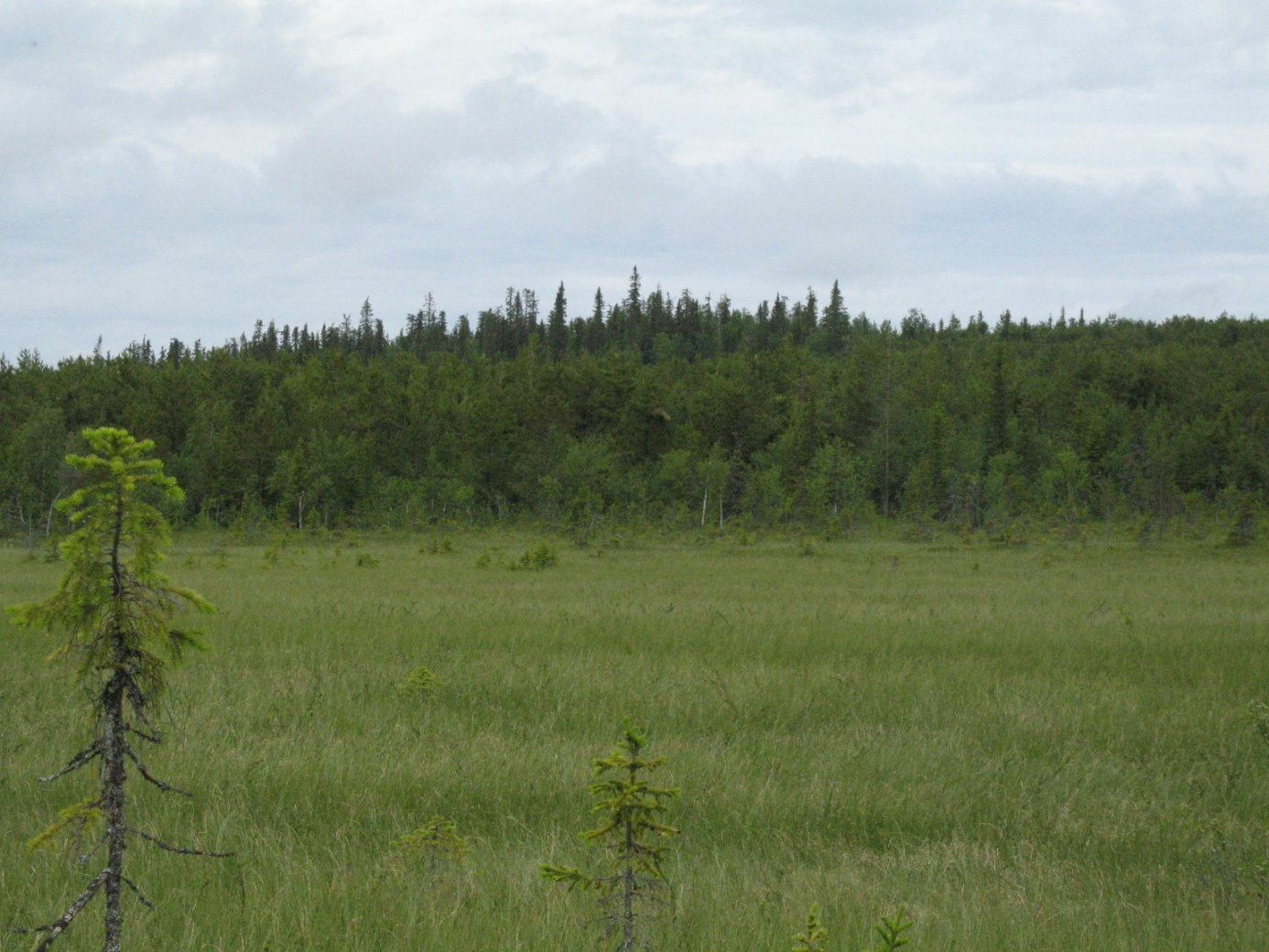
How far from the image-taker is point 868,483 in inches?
2248

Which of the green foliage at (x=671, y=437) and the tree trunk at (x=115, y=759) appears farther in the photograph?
the green foliage at (x=671, y=437)

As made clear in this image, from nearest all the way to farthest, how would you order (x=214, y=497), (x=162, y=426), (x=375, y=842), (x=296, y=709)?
1. (x=375, y=842)
2. (x=296, y=709)
3. (x=214, y=497)
4. (x=162, y=426)

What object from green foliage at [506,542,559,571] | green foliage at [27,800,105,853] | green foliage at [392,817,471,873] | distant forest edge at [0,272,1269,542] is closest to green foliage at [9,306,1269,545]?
distant forest edge at [0,272,1269,542]

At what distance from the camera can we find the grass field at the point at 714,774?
15.0 ft

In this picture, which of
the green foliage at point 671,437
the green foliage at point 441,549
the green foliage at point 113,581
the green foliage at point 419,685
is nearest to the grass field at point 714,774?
the green foliage at point 419,685

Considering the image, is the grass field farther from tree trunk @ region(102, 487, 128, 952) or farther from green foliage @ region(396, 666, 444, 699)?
tree trunk @ region(102, 487, 128, 952)

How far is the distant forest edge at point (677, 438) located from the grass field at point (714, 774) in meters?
26.6

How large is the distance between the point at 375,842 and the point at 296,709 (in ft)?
10.5

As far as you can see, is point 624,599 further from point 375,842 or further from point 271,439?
point 271,439

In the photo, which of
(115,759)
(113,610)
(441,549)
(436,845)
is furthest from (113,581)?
(441,549)

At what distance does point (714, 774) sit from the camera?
686cm

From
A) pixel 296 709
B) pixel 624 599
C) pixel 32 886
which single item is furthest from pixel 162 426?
pixel 32 886

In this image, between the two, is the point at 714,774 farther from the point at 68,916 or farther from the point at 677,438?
the point at 677,438

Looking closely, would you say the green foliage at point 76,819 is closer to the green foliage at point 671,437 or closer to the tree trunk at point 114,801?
the tree trunk at point 114,801
